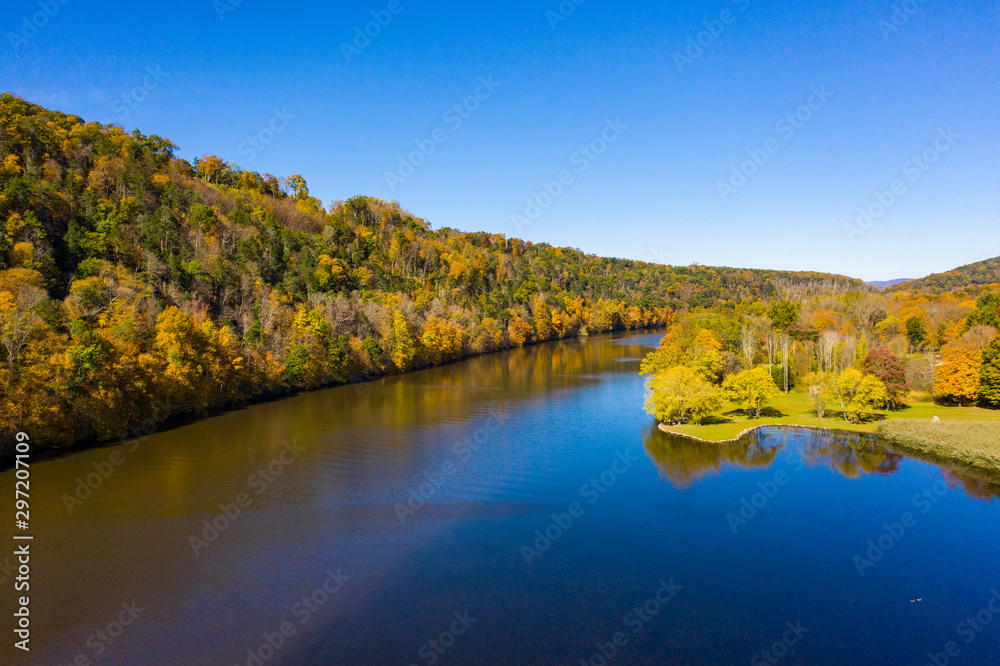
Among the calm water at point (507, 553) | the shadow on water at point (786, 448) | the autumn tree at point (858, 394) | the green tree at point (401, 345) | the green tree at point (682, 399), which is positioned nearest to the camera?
the calm water at point (507, 553)

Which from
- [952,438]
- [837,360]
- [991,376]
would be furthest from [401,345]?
[991,376]

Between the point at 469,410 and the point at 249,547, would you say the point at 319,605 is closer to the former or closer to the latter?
the point at 249,547

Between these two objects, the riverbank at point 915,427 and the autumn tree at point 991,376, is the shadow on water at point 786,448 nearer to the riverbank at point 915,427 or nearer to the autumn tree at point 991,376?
the riverbank at point 915,427

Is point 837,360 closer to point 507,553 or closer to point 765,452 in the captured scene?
point 765,452

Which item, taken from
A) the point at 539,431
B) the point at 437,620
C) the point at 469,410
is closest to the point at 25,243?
the point at 469,410

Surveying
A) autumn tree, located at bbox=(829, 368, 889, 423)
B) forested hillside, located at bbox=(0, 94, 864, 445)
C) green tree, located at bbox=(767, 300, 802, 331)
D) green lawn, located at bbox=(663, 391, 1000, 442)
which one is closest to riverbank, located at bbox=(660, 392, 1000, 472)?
green lawn, located at bbox=(663, 391, 1000, 442)

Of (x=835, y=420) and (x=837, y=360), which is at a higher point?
(x=837, y=360)

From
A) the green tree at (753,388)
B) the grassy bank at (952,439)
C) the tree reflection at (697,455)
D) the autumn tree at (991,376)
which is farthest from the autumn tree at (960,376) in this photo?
the tree reflection at (697,455)
